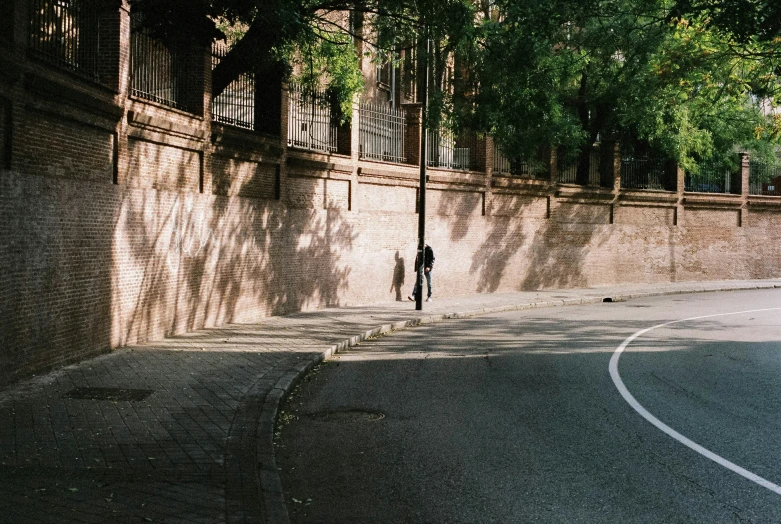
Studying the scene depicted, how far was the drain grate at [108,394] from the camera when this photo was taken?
10441 mm

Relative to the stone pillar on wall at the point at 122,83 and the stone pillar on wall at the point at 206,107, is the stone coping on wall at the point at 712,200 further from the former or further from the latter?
the stone pillar on wall at the point at 122,83

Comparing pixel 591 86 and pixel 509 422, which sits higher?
pixel 591 86

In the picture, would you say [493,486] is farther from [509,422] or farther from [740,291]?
[740,291]

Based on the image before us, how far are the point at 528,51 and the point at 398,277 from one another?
39.3ft

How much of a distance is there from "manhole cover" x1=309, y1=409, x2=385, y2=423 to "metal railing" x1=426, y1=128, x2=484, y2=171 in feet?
58.5

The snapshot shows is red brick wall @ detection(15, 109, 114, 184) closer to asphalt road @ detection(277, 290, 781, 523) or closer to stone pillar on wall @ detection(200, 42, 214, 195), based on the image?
stone pillar on wall @ detection(200, 42, 214, 195)

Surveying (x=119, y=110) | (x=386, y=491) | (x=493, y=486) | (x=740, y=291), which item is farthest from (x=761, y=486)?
(x=740, y=291)

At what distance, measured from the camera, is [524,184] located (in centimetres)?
3189

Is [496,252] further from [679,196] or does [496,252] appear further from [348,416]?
[348,416]

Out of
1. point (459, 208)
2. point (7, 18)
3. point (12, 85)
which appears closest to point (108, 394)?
point (12, 85)

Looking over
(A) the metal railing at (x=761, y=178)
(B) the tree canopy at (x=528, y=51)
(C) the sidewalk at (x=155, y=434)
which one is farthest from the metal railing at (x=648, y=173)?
(C) the sidewalk at (x=155, y=434)

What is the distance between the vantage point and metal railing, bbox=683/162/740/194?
132 feet

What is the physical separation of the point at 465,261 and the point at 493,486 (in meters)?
22.4

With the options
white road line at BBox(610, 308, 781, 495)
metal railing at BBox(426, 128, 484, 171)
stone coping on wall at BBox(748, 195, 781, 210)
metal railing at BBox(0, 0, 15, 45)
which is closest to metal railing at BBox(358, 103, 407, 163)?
metal railing at BBox(426, 128, 484, 171)
